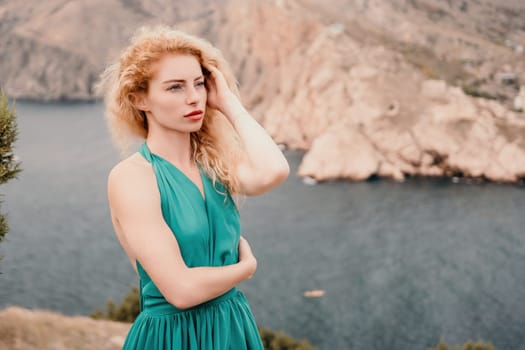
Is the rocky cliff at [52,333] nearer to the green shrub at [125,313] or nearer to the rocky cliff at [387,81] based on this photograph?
the green shrub at [125,313]

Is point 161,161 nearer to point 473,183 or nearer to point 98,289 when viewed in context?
A: point 98,289

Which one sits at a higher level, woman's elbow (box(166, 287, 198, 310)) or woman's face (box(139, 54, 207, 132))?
woman's face (box(139, 54, 207, 132))

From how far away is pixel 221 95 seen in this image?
3121mm

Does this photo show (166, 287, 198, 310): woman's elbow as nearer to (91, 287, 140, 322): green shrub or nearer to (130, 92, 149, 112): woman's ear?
(130, 92, 149, 112): woman's ear

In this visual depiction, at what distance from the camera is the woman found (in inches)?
103

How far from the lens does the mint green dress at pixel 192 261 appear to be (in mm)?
2752

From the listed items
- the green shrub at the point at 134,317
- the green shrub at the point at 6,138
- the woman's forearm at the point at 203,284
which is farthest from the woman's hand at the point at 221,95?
the green shrub at the point at 134,317

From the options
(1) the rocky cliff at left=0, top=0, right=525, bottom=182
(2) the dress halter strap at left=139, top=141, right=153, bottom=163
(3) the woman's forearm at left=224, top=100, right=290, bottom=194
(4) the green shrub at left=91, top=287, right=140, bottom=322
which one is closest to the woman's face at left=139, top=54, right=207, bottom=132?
(2) the dress halter strap at left=139, top=141, right=153, bottom=163

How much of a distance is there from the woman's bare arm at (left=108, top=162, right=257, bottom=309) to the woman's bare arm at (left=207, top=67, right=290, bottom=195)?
22.0 inches

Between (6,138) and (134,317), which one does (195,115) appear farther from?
(134,317)

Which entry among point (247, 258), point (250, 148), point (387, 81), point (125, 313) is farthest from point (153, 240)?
point (387, 81)

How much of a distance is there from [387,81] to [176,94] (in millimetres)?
66369

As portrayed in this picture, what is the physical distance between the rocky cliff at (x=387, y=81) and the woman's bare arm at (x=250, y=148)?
2213 inches

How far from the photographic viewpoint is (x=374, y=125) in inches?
2470
